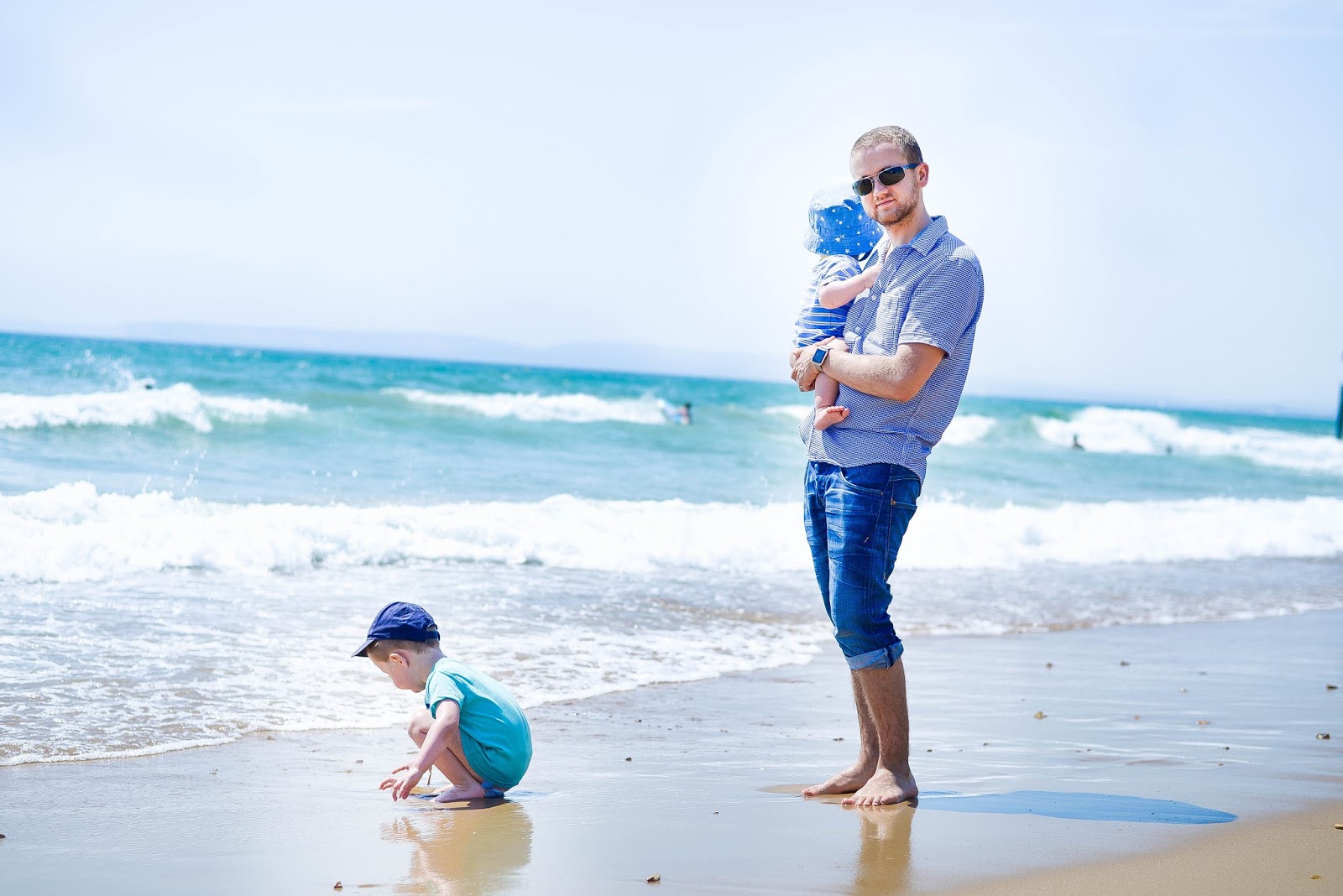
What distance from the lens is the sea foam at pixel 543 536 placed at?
8.73 m

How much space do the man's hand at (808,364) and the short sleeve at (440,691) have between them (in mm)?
1466

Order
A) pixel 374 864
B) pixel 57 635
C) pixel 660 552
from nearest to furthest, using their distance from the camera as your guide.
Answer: pixel 374 864 → pixel 57 635 → pixel 660 552

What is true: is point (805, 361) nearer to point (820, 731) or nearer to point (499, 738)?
point (499, 738)

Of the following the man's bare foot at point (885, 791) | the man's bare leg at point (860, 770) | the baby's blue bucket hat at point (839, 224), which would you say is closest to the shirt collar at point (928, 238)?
the baby's blue bucket hat at point (839, 224)

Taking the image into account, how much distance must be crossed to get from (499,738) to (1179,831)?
6.79 ft

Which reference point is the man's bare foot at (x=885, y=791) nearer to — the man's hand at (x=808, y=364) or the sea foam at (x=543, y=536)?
A: the man's hand at (x=808, y=364)

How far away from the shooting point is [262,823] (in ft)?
11.7

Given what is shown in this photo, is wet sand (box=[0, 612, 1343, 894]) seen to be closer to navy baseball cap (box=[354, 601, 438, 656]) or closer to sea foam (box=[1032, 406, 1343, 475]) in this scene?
navy baseball cap (box=[354, 601, 438, 656])

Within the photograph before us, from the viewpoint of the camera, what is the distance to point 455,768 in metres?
3.97

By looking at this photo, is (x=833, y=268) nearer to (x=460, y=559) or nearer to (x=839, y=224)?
(x=839, y=224)

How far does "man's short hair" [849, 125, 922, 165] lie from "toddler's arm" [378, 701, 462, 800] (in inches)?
83.9

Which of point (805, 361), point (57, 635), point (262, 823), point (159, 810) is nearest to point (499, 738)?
point (262, 823)

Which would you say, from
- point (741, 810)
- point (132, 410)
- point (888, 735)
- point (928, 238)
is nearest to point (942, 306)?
point (928, 238)

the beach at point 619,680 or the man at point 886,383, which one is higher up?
the man at point 886,383
